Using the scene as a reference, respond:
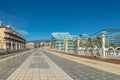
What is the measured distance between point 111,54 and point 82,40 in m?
28.3

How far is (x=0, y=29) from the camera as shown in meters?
98.2

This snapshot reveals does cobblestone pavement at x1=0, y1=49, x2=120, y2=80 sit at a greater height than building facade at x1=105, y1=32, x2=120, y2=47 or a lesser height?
lesser

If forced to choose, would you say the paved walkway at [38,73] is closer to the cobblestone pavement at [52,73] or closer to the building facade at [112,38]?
the cobblestone pavement at [52,73]

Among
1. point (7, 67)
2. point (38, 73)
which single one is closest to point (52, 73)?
point (38, 73)

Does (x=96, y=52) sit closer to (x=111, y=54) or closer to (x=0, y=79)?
(x=111, y=54)

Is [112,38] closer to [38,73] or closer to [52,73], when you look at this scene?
[52,73]

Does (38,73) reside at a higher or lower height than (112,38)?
lower

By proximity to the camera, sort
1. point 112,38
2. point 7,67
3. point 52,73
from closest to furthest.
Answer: point 52,73 < point 7,67 < point 112,38

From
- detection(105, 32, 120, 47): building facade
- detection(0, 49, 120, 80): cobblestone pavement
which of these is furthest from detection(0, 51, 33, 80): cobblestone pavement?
detection(105, 32, 120, 47): building facade

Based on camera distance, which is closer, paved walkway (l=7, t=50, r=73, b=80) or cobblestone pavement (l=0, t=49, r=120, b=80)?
paved walkway (l=7, t=50, r=73, b=80)

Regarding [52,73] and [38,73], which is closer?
[38,73]

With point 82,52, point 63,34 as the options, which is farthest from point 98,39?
point 63,34

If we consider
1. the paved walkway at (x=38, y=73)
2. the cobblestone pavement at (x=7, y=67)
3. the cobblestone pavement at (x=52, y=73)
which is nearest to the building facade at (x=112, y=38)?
the cobblestone pavement at (x=7, y=67)

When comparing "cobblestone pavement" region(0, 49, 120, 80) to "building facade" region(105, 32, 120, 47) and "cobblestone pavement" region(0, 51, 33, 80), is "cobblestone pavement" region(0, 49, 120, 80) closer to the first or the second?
"cobblestone pavement" region(0, 51, 33, 80)
